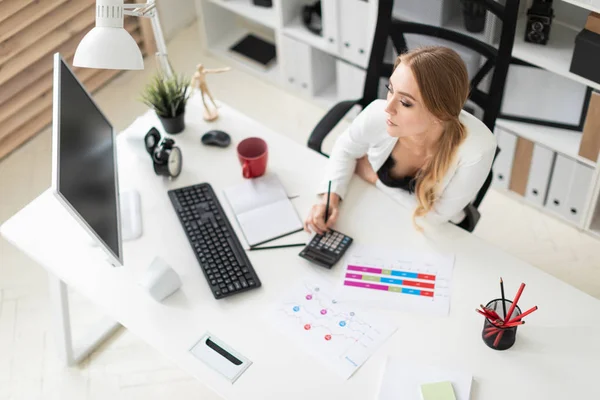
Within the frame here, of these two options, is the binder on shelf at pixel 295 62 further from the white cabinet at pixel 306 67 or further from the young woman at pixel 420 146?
the young woman at pixel 420 146

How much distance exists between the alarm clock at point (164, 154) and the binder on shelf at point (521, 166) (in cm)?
136

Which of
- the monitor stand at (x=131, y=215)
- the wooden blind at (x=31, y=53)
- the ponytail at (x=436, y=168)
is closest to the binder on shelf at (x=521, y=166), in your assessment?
the ponytail at (x=436, y=168)

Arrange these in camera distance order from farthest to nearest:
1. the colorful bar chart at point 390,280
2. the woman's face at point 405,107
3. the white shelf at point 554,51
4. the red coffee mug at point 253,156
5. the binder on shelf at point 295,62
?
the binder on shelf at point 295,62 < the white shelf at point 554,51 < the red coffee mug at point 253,156 < the colorful bar chart at point 390,280 < the woman's face at point 405,107

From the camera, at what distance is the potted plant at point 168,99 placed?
2.26m

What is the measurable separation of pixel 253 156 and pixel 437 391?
0.90m

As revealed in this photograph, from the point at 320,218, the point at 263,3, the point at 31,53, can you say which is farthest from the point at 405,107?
the point at 31,53

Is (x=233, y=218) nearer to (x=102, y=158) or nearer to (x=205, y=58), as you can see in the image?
(x=102, y=158)

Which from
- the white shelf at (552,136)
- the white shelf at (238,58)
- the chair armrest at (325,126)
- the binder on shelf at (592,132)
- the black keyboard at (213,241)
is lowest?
the white shelf at (238,58)

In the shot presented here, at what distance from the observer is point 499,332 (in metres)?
1.73

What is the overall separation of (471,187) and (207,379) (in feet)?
2.81

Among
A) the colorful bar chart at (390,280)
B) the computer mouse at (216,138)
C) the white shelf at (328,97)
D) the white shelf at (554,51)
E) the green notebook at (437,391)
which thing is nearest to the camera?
the green notebook at (437,391)

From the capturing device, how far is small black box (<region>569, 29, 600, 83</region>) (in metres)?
2.35

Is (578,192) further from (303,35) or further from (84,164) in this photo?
(84,164)

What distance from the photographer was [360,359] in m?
1.79
